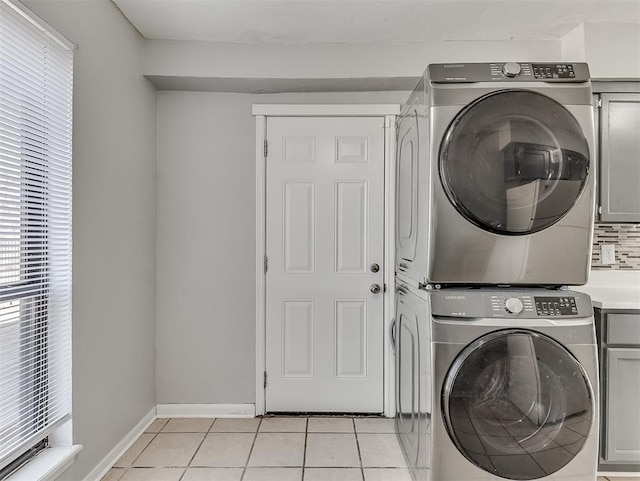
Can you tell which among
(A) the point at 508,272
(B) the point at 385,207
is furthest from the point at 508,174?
(B) the point at 385,207

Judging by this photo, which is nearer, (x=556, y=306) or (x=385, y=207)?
(x=556, y=306)

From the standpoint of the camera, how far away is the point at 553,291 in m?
1.83

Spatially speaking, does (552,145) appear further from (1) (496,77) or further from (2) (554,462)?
(2) (554,462)

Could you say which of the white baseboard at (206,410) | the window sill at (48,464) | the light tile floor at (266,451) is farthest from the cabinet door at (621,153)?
the window sill at (48,464)

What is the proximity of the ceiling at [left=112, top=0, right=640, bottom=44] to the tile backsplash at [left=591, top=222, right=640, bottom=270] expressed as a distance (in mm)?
1225

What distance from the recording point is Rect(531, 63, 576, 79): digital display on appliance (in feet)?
5.90

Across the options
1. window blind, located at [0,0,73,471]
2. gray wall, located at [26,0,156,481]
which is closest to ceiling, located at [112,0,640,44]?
gray wall, located at [26,0,156,481]

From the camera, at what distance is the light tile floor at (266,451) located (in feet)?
7.00

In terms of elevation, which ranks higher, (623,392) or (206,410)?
(623,392)

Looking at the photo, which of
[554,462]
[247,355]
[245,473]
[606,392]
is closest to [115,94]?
[247,355]

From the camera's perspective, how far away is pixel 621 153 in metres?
2.35

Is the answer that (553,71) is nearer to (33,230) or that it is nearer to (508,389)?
(508,389)

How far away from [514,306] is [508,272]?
0.49ft

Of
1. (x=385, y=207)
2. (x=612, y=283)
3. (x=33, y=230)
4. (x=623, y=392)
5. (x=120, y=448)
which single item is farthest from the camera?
(x=385, y=207)
